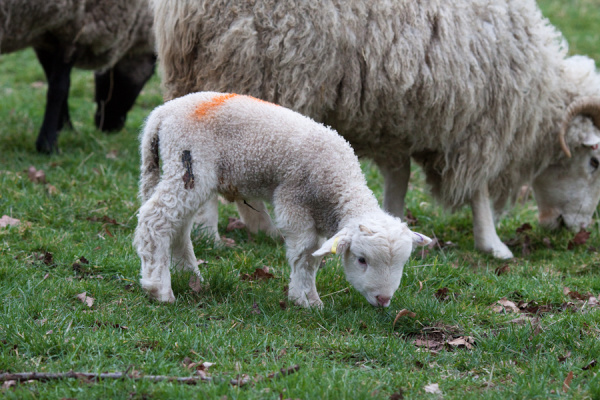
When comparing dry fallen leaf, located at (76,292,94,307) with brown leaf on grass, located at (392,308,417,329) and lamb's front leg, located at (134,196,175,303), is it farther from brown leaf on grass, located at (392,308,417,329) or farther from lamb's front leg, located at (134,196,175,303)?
brown leaf on grass, located at (392,308,417,329)

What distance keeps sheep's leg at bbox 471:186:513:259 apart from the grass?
172 mm

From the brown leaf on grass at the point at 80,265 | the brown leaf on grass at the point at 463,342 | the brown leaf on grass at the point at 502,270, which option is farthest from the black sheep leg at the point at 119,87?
the brown leaf on grass at the point at 463,342

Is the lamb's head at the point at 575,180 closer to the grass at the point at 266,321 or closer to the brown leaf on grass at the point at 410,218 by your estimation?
the grass at the point at 266,321

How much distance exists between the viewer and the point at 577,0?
13.5 metres

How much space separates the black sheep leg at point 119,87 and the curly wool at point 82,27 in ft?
1.02

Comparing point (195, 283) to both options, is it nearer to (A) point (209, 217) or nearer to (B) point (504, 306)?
(A) point (209, 217)

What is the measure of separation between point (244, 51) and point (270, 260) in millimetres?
1416

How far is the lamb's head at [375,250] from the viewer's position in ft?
11.5

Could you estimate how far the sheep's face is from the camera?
20.4 ft

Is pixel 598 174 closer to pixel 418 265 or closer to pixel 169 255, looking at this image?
pixel 418 265

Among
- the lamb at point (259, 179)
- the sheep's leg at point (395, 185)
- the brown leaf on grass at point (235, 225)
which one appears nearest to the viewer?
the lamb at point (259, 179)

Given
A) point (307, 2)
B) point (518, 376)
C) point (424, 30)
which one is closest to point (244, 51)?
point (307, 2)

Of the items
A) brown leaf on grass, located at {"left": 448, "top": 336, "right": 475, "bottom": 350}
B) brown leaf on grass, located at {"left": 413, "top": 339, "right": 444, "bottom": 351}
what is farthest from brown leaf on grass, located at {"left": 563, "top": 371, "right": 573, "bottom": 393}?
brown leaf on grass, located at {"left": 413, "top": 339, "right": 444, "bottom": 351}

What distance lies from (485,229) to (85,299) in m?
3.37
